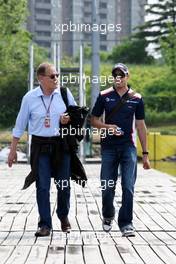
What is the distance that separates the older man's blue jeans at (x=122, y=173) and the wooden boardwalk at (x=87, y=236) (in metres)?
0.26

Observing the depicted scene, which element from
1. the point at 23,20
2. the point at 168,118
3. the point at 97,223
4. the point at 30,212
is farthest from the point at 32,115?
the point at 168,118

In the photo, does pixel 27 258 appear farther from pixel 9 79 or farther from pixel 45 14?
pixel 9 79

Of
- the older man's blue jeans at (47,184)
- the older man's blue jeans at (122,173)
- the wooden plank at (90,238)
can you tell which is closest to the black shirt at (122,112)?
the older man's blue jeans at (122,173)

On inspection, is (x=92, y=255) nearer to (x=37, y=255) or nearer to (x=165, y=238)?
(x=37, y=255)

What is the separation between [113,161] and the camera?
308 inches

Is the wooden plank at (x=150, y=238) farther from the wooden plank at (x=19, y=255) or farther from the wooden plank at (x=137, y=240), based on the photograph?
the wooden plank at (x=19, y=255)

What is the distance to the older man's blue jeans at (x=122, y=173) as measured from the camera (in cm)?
774

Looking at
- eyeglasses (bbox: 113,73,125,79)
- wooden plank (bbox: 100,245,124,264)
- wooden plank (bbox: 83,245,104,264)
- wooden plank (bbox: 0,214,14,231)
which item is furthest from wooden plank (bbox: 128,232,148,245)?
eyeglasses (bbox: 113,73,125,79)

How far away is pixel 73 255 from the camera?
6520mm

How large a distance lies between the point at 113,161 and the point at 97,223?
46.5 inches

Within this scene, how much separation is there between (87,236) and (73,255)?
1128 mm

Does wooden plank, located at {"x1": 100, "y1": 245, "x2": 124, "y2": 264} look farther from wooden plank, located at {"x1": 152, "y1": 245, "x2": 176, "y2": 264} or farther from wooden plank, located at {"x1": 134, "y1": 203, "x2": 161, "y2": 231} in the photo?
wooden plank, located at {"x1": 134, "y1": 203, "x2": 161, "y2": 231}

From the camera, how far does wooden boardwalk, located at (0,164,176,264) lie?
21.1 feet

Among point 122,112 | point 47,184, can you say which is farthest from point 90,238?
point 122,112
